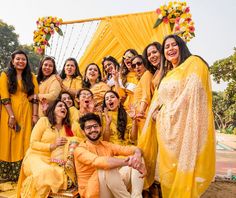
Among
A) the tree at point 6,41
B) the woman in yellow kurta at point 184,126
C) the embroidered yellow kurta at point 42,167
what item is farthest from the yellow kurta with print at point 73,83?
the tree at point 6,41

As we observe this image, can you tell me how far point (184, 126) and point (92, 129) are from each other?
906 mm

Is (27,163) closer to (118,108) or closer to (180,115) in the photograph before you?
(118,108)

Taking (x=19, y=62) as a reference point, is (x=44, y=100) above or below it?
below

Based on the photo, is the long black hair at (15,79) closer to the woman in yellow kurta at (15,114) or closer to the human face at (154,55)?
the woman in yellow kurta at (15,114)

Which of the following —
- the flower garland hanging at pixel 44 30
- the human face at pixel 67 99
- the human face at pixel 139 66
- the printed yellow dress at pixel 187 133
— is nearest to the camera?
the printed yellow dress at pixel 187 133

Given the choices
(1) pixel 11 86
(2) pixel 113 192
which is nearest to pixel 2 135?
(1) pixel 11 86

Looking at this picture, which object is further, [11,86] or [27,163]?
[11,86]

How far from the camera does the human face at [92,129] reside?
2.95 m

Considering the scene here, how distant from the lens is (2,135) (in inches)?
168

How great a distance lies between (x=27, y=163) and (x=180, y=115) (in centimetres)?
178

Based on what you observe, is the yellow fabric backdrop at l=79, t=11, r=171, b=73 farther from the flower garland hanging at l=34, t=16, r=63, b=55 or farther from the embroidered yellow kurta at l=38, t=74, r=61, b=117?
the embroidered yellow kurta at l=38, t=74, r=61, b=117

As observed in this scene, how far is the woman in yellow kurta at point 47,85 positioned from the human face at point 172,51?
196cm

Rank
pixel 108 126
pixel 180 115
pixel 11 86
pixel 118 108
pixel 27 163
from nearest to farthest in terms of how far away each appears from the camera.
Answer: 1. pixel 180 115
2. pixel 27 163
3. pixel 108 126
4. pixel 118 108
5. pixel 11 86

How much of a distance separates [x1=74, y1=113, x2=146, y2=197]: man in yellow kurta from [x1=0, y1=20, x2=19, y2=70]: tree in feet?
73.3
